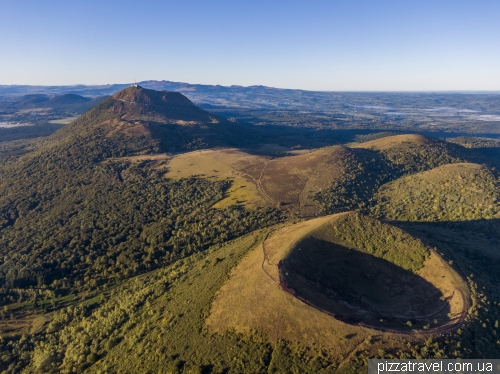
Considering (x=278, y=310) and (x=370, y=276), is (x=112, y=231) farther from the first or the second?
(x=370, y=276)

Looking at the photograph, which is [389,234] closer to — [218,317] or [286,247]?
[286,247]

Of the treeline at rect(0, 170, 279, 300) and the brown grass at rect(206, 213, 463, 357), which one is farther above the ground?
the brown grass at rect(206, 213, 463, 357)

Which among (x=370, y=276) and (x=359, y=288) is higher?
(x=370, y=276)

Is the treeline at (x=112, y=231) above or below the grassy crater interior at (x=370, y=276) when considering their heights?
below

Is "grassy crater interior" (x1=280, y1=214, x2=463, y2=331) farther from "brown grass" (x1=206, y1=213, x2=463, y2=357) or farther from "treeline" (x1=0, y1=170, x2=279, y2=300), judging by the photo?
"treeline" (x1=0, y1=170, x2=279, y2=300)

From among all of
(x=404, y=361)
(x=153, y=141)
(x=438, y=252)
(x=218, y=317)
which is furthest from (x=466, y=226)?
(x=153, y=141)

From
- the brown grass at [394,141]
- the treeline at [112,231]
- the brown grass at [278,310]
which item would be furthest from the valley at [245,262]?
the brown grass at [394,141]

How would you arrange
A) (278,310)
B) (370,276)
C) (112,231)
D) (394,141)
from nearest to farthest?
(278,310) → (370,276) → (112,231) → (394,141)

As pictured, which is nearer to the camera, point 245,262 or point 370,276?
point 370,276

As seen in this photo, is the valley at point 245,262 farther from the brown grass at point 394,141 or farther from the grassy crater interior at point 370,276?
the brown grass at point 394,141

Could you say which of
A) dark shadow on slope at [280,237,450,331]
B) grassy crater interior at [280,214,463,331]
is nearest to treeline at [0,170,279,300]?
grassy crater interior at [280,214,463,331]

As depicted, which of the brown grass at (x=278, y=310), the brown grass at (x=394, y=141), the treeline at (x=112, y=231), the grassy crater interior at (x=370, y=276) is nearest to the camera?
the brown grass at (x=278, y=310)

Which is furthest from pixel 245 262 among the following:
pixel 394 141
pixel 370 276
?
pixel 394 141
